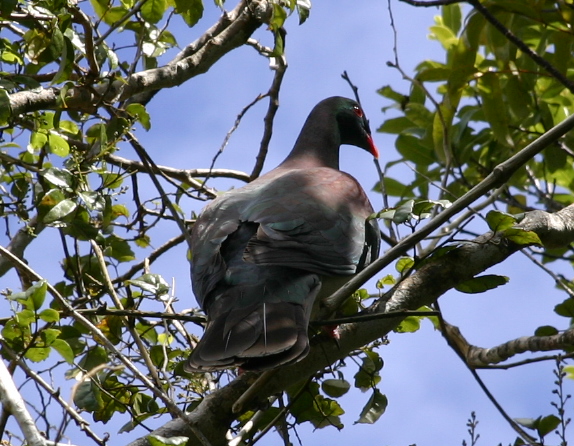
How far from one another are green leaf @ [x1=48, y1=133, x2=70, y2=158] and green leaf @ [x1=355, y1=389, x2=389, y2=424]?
1.46 meters

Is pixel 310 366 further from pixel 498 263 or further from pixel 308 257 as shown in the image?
pixel 498 263

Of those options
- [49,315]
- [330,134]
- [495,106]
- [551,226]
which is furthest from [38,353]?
[330,134]

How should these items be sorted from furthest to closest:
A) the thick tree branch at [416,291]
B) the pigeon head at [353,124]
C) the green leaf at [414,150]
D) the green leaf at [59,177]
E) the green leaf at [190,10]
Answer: the pigeon head at [353,124] → the green leaf at [414,150] → the green leaf at [190,10] → the green leaf at [59,177] → the thick tree branch at [416,291]

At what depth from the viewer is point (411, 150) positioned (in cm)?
460

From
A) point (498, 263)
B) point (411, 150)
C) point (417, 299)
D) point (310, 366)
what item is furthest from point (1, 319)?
point (411, 150)

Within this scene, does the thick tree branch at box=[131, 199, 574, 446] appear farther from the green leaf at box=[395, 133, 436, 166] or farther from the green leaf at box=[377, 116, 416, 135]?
the green leaf at box=[377, 116, 416, 135]

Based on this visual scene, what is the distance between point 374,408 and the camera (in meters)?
2.94

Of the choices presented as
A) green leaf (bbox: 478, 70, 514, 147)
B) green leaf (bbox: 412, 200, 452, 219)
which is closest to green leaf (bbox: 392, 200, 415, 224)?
green leaf (bbox: 412, 200, 452, 219)

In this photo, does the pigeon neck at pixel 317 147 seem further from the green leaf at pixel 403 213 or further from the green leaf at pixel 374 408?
the green leaf at pixel 403 213

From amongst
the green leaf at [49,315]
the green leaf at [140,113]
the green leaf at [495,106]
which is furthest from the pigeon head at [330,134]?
the green leaf at [49,315]

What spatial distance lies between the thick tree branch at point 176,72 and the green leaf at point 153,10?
273mm

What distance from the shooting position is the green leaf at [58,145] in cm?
317

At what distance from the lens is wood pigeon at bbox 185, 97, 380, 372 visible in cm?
261

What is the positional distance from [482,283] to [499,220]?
0.88ft
